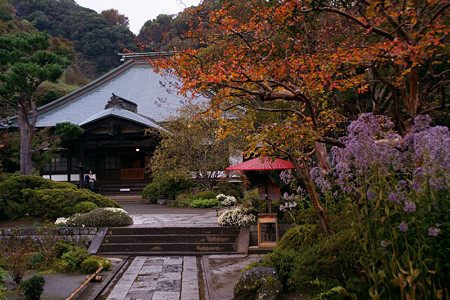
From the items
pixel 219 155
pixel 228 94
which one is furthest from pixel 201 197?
pixel 228 94

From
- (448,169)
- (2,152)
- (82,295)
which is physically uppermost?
(2,152)

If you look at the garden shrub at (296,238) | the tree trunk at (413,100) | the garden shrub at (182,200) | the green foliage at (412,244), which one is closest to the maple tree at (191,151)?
the garden shrub at (182,200)

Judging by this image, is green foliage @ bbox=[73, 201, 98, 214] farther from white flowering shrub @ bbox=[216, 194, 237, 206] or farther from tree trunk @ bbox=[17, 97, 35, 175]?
white flowering shrub @ bbox=[216, 194, 237, 206]

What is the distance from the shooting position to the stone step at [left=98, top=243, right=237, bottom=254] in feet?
33.2

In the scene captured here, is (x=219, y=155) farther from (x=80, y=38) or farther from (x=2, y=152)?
(x=80, y=38)

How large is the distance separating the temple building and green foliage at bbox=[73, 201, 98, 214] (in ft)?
25.1

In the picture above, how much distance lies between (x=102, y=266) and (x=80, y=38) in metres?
44.5

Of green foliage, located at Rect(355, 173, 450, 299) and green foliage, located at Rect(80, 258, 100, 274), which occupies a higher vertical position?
green foliage, located at Rect(355, 173, 450, 299)

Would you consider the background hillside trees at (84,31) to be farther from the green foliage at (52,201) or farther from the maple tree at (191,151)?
the green foliage at (52,201)

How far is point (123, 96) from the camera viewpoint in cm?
2814

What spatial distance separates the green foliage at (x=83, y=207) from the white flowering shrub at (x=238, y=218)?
4348 millimetres

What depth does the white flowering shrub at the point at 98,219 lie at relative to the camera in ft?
36.1

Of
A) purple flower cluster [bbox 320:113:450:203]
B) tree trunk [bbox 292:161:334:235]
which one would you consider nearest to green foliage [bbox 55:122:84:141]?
tree trunk [bbox 292:161:334:235]

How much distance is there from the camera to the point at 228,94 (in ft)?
18.5
